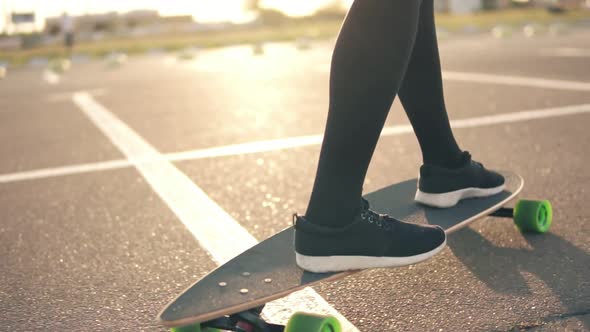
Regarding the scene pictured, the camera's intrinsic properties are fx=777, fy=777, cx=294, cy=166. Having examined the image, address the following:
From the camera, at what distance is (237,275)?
2049 millimetres

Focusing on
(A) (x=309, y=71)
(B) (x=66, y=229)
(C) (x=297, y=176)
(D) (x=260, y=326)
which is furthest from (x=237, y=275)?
(A) (x=309, y=71)

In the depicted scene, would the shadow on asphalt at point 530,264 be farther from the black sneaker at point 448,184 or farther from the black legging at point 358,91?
the black legging at point 358,91

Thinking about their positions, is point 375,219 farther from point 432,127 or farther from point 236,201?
point 236,201

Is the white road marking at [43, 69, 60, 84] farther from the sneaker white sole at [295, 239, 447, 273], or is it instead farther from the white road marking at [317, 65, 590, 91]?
the sneaker white sole at [295, 239, 447, 273]

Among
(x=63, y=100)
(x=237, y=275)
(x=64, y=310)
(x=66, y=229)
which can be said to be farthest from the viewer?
(x=63, y=100)

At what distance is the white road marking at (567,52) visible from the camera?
9741 millimetres

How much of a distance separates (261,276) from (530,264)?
97 centimetres

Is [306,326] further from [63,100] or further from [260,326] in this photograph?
[63,100]

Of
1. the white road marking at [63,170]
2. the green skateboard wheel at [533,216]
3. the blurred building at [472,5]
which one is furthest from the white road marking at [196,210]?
the blurred building at [472,5]

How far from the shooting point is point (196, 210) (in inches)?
136

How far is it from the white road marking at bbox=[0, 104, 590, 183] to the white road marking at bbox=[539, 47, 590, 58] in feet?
14.3

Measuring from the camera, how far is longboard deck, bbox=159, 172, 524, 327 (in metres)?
1.83

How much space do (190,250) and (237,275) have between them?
0.85 metres

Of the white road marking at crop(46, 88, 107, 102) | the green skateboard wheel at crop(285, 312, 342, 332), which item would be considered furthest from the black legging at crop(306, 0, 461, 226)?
the white road marking at crop(46, 88, 107, 102)
